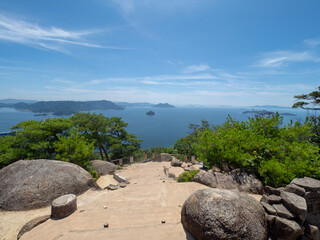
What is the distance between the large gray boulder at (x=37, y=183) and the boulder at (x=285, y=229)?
8.29 meters

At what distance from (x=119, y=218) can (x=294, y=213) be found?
5.19 metres

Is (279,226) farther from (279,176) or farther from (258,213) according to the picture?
(279,176)

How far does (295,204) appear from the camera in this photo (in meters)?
4.58

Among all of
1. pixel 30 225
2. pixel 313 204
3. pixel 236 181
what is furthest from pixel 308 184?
pixel 30 225

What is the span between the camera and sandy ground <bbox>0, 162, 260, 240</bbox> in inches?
164

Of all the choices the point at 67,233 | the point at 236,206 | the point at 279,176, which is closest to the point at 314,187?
the point at 279,176

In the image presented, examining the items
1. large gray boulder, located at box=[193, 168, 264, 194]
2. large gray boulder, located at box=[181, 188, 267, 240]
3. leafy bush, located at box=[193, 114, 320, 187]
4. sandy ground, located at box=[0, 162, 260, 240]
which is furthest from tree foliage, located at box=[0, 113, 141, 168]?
large gray boulder, located at box=[181, 188, 267, 240]

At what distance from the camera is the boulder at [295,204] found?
4.41 metres

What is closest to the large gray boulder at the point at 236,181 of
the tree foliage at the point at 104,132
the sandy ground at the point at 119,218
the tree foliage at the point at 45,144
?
the sandy ground at the point at 119,218

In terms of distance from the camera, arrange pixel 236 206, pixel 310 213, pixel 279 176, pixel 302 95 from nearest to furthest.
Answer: pixel 236 206, pixel 310 213, pixel 279 176, pixel 302 95

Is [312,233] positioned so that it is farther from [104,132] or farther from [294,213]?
[104,132]

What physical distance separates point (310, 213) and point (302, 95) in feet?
67.5

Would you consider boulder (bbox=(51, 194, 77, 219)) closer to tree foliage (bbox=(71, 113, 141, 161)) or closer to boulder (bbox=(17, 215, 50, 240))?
boulder (bbox=(17, 215, 50, 240))

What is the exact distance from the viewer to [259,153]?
26.2 ft
